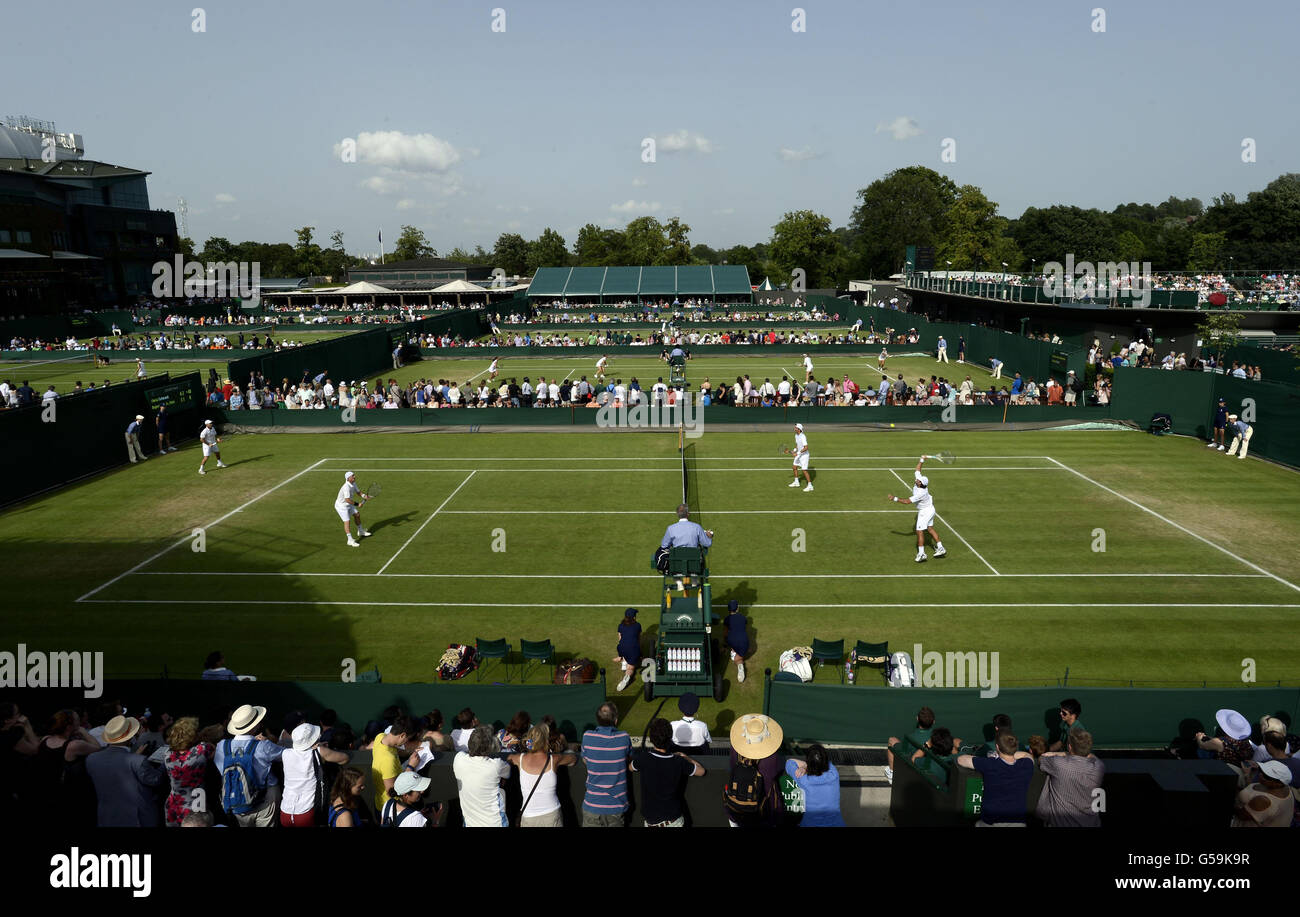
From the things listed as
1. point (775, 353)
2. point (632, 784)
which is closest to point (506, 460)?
point (632, 784)

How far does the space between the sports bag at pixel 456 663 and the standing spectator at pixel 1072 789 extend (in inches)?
350

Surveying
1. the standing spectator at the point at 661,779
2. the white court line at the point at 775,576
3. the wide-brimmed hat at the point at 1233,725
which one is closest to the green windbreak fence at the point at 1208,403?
the white court line at the point at 775,576

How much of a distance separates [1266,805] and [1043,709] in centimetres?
370

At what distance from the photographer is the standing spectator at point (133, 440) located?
88.5 feet

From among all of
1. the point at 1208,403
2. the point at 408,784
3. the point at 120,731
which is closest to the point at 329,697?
the point at 120,731

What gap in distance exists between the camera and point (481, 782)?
6914 mm

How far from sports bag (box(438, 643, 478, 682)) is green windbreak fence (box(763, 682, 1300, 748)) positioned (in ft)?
17.5

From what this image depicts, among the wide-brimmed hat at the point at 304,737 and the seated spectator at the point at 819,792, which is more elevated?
the wide-brimmed hat at the point at 304,737

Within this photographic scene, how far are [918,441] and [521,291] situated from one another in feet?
251

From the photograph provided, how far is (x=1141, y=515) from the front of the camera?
68.7 ft

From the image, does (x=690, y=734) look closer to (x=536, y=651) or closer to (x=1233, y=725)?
(x=536, y=651)

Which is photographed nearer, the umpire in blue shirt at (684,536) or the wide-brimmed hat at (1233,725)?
the wide-brimmed hat at (1233,725)

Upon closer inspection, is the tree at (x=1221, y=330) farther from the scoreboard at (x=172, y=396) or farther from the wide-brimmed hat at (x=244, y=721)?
the scoreboard at (x=172, y=396)
